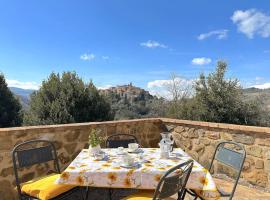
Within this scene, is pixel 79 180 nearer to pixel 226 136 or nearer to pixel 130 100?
pixel 226 136

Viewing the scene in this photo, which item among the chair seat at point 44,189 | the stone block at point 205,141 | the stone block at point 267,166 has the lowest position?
the stone block at point 267,166

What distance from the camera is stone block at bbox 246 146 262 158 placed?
11.9 ft

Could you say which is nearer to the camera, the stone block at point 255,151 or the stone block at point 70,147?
the stone block at point 255,151

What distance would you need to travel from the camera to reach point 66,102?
27.7ft

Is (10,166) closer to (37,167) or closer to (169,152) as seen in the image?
(37,167)

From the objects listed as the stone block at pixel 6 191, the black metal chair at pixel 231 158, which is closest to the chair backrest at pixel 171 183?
the black metal chair at pixel 231 158

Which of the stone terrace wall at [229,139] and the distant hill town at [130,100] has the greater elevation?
the distant hill town at [130,100]

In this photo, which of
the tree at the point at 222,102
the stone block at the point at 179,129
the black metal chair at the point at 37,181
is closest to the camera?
the black metal chair at the point at 37,181

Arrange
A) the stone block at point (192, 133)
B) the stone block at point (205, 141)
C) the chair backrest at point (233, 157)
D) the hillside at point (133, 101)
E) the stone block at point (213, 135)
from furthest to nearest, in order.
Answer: the hillside at point (133, 101) < the stone block at point (192, 133) < the stone block at point (205, 141) < the stone block at point (213, 135) < the chair backrest at point (233, 157)

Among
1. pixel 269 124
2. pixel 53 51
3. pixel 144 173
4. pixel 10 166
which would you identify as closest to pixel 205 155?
pixel 144 173

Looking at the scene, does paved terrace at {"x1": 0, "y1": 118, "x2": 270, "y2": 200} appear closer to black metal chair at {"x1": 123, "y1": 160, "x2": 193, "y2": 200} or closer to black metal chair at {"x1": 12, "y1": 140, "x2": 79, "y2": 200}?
black metal chair at {"x1": 12, "y1": 140, "x2": 79, "y2": 200}

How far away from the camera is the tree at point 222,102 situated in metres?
8.54

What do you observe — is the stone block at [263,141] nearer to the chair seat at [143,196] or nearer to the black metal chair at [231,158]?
the black metal chair at [231,158]

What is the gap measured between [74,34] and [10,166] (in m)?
8.54
